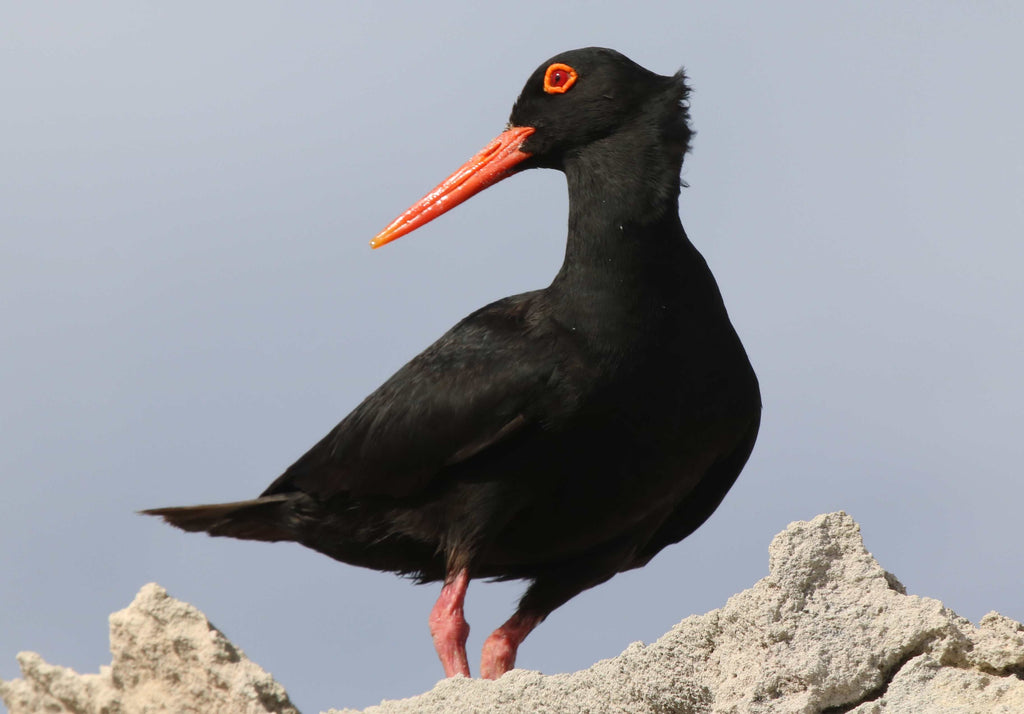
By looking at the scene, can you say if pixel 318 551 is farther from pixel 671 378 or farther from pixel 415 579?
pixel 671 378

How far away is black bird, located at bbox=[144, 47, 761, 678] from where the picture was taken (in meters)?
7.34

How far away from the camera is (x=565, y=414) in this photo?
7254mm

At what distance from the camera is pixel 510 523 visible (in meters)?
7.56

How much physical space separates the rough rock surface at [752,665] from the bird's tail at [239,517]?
3.04 meters

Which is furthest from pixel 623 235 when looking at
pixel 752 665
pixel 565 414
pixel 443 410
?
pixel 752 665

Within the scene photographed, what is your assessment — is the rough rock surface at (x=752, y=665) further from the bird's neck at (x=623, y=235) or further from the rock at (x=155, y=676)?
the bird's neck at (x=623, y=235)

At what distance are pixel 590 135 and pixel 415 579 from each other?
8.89 feet

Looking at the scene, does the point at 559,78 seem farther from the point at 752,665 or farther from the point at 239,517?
the point at 752,665

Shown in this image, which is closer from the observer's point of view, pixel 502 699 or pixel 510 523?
pixel 502 699

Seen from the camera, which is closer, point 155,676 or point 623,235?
point 155,676

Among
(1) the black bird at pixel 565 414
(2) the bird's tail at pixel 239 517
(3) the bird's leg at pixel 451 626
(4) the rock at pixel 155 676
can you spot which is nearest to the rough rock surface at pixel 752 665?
(4) the rock at pixel 155 676

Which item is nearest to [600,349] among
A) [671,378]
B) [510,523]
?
[671,378]

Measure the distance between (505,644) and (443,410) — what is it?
134 cm

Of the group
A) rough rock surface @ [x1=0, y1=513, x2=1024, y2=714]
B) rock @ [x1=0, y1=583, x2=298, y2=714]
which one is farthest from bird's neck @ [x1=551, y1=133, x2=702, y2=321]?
rock @ [x1=0, y1=583, x2=298, y2=714]
